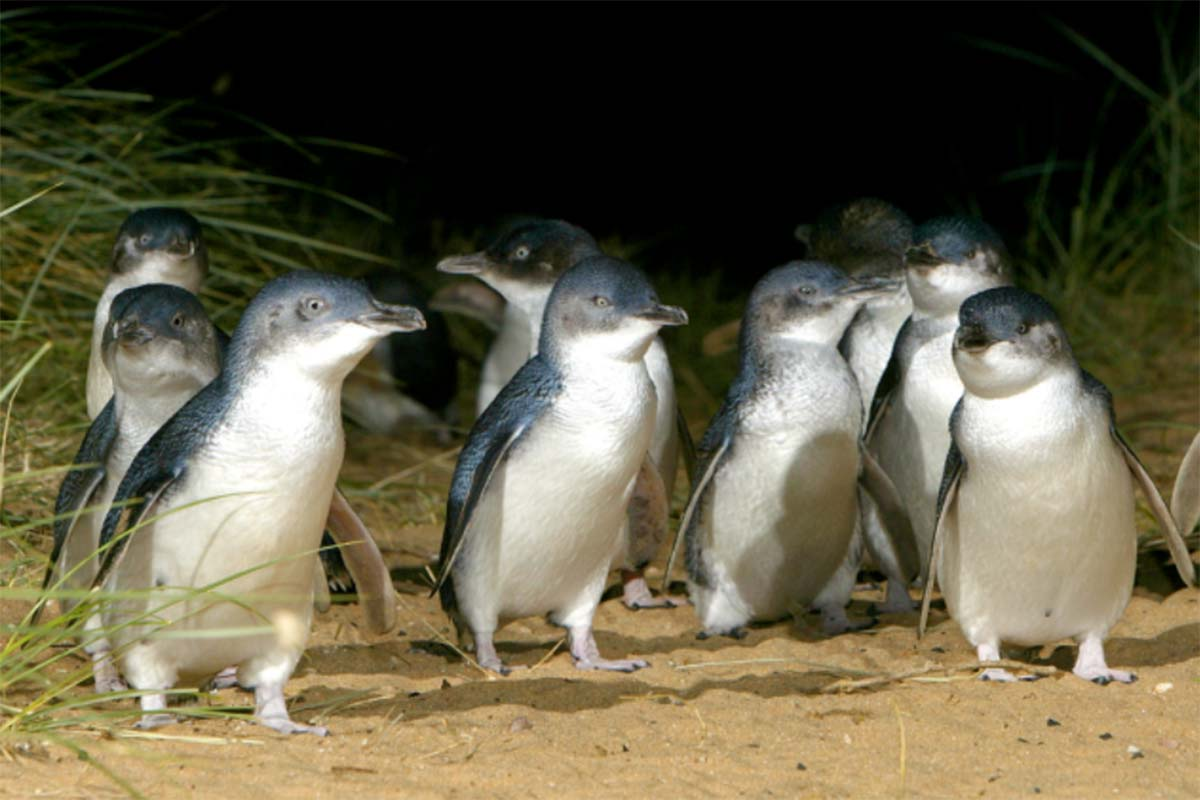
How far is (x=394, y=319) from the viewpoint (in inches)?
162

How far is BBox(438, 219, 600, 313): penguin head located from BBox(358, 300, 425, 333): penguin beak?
2261mm

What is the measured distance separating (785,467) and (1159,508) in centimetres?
106

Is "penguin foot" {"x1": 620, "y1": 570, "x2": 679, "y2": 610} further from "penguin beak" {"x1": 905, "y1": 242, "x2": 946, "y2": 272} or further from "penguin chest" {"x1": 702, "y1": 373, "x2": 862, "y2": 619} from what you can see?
"penguin beak" {"x1": 905, "y1": 242, "x2": 946, "y2": 272}

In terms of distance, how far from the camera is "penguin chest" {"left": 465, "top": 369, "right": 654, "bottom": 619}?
16.2ft

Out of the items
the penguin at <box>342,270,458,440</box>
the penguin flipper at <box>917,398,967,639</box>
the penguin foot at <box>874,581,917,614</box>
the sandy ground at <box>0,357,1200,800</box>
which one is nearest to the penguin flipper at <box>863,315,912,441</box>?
the penguin foot at <box>874,581,917,614</box>

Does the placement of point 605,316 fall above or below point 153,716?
above

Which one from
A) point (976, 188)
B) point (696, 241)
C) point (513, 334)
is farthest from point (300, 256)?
point (976, 188)

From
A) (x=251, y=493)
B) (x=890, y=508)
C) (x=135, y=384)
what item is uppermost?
(x=135, y=384)

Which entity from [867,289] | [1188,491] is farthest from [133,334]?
[1188,491]

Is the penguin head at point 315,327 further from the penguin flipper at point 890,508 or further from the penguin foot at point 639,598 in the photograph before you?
the penguin foot at point 639,598

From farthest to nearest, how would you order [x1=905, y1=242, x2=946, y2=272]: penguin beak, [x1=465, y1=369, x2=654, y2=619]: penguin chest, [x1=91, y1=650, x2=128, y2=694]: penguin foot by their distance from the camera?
[x1=905, y1=242, x2=946, y2=272]: penguin beak, [x1=465, y1=369, x2=654, y2=619]: penguin chest, [x1=91, y1=650, x2=128, y2=694]: penguin foot

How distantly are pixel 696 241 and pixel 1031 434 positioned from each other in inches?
305

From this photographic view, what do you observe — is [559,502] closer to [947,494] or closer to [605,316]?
[605,316]

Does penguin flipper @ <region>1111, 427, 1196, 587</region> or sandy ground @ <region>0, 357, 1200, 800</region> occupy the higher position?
penguin flipper @ <region>1111, 427, 1196, 587</region>
